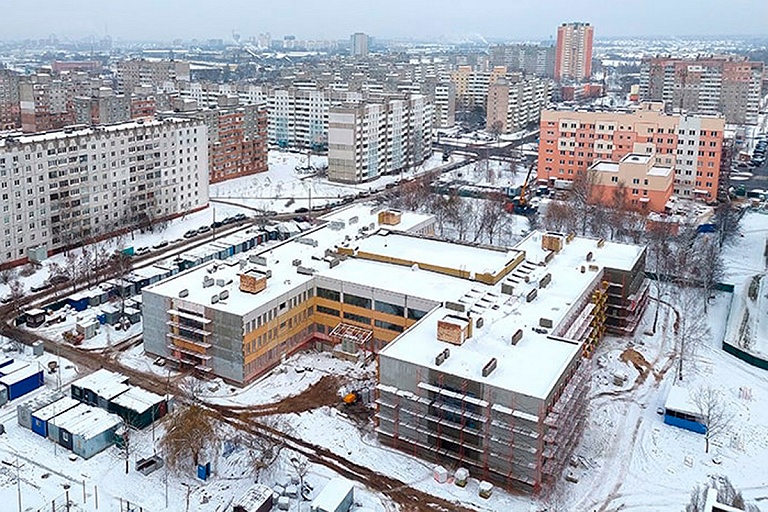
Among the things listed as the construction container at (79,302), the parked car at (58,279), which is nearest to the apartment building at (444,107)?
the parked car at (58,279)

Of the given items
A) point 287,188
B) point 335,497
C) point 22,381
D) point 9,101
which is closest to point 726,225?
point 287,188

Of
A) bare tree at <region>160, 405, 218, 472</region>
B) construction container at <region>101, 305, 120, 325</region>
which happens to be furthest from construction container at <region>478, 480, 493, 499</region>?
construction container at <region>101, 305, 120, 325</region>

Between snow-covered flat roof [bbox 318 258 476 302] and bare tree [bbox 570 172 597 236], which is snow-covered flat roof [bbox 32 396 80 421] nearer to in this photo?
snow-covered flat roof [bbox 318 258 476 302]

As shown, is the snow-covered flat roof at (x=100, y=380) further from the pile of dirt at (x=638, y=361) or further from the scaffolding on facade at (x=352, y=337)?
the pile of dirt at (x=638, y=361)

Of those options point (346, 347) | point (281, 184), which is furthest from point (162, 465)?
point (281, 184)

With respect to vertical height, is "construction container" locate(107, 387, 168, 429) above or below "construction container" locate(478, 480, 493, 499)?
above

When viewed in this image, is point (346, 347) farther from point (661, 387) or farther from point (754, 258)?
point (754, 258)
